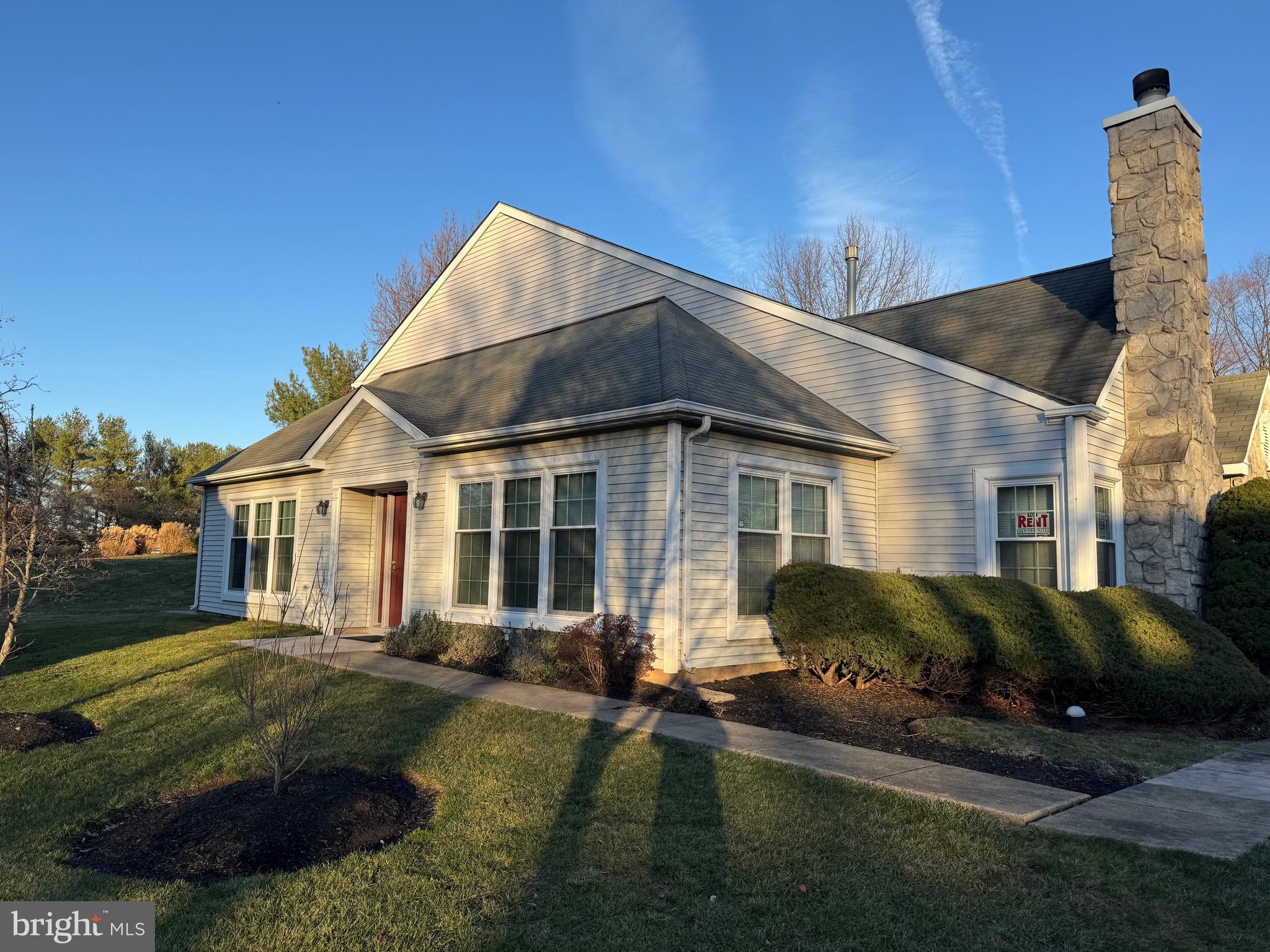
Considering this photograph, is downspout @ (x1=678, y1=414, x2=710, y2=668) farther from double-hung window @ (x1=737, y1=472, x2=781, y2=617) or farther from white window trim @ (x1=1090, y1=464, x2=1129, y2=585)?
white window trim @ (x1=1090, y1=464, x2=1129, y2=585)

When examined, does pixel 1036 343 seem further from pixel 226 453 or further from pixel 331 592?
pixel 226 453

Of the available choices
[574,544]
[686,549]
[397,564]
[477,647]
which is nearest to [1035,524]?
[686,549]

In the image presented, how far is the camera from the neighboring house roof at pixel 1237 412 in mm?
Result: 12844

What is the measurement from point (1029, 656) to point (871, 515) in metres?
3.94

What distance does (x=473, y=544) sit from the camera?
38.4 feet

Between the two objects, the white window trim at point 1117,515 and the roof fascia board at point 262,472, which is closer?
the white window trim at point 1117,515

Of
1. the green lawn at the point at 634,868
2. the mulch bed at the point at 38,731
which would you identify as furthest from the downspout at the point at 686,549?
the mulch bed at the point at 38,731

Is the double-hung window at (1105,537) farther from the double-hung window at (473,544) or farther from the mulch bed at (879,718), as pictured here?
the double-hung window at (473,544)

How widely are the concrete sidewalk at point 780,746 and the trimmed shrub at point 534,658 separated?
Answer: 0.18 m

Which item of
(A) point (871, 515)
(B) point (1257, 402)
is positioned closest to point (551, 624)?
(A) point (871, 515)

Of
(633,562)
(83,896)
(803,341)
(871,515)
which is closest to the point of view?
(83,896)

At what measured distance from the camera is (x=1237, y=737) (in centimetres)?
775

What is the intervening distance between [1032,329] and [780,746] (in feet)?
27.6

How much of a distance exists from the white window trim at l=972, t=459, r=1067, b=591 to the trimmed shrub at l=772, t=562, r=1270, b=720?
1274 millimetres
